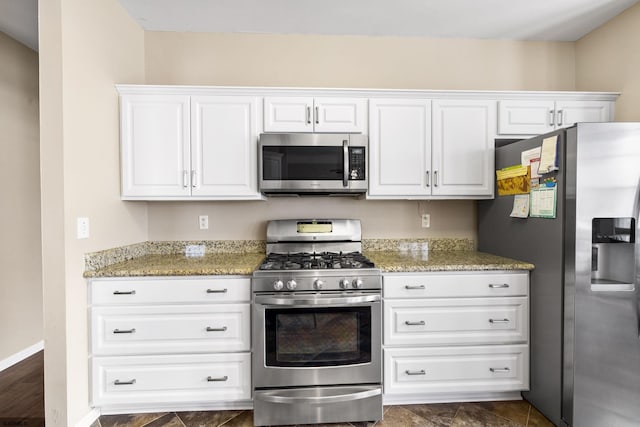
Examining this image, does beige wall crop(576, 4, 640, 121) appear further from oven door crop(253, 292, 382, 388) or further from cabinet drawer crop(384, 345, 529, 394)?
oven door crop(253, 292, 382, 388)

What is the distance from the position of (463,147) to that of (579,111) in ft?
3.07

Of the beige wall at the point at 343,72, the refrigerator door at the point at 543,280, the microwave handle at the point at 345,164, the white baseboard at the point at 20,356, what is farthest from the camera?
the beige wall at the point at 343,72

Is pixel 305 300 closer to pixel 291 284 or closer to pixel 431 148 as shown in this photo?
pixel 291 284

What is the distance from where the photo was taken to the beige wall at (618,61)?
7.59 ft

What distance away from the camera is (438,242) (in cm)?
276

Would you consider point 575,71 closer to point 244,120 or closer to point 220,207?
point 244,120

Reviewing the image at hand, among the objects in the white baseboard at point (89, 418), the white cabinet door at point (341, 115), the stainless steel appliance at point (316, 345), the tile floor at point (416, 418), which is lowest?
the tile floor at point (416, 418)

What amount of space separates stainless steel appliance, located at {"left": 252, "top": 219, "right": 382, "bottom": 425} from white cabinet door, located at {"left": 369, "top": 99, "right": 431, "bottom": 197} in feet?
2.44

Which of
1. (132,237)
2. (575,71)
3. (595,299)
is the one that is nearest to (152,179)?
(132,237)

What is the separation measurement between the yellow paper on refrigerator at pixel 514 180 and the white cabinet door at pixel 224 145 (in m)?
1.80

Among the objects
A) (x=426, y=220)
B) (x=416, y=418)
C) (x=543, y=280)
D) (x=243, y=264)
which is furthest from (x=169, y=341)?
(x=543, y=280)

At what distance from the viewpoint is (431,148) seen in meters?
2.40

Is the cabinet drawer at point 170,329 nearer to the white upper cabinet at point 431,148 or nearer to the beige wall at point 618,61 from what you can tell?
the white upper cabinet at point 431,148

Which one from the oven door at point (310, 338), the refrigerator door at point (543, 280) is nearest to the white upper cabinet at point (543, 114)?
the refrigerator door at point (543, 280)
